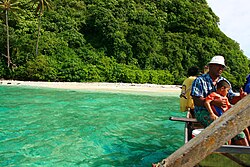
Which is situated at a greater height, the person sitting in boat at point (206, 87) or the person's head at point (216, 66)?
the person's head at point (216, 66)

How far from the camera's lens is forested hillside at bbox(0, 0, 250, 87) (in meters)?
35.7

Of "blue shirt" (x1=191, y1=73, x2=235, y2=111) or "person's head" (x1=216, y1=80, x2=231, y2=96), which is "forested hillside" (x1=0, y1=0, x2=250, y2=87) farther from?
"person's head" (x1=216, y1=80, x2=231, y2=96)

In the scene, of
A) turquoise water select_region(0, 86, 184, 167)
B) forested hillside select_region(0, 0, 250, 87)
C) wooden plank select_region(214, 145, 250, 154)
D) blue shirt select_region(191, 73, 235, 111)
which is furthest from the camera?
forested hillside select_region(0, 0, 250, 87)

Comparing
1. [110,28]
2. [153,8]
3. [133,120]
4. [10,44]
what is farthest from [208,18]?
[133,120]

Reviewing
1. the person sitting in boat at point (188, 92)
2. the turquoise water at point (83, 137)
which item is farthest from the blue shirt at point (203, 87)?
the turquoise water at point (83, 137)

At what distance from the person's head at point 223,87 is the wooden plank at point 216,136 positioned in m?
2.96

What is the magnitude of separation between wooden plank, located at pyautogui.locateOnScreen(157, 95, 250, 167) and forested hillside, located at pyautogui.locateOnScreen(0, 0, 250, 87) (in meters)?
34.0

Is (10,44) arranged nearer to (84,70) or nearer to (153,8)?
(84,70)

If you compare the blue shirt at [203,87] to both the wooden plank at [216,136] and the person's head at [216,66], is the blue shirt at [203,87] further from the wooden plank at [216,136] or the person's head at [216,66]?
the wooden plank at [216,136]

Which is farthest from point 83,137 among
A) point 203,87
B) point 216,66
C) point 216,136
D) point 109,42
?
point 109,42

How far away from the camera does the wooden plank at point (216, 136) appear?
1.79 metres

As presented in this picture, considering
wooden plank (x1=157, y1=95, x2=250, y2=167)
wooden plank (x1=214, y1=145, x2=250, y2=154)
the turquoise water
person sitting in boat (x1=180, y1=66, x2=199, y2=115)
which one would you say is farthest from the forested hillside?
wooden plank (x1=157, y1=95, x2=250, y2=167)

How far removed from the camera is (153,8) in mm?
49125

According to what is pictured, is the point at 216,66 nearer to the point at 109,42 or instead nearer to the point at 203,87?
the point at 203,87
